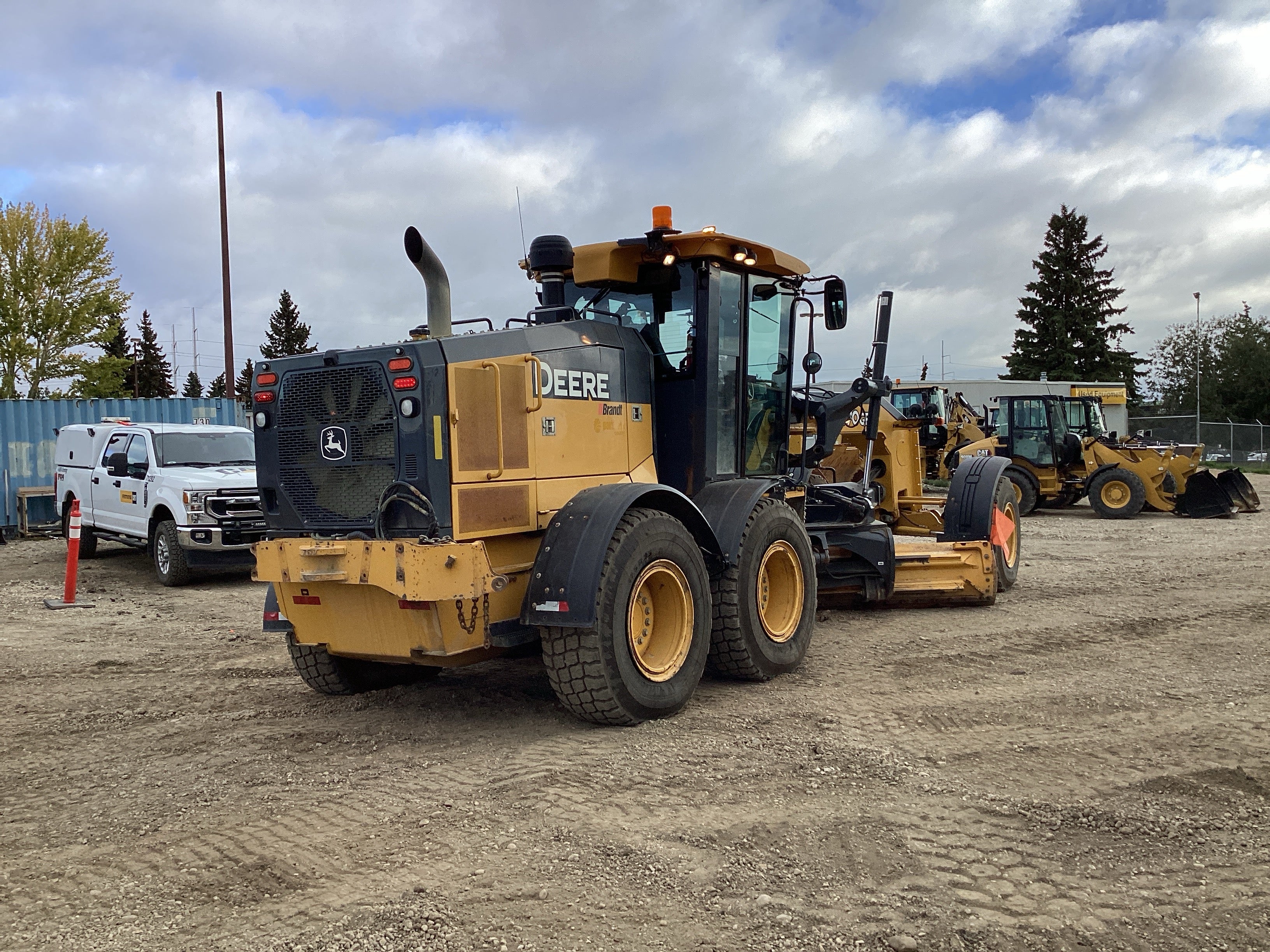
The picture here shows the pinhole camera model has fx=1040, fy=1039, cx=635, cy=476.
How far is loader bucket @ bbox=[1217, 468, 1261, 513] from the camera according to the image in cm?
1881

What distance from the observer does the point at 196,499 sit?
39.1ft

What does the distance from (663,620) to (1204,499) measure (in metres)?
16.4

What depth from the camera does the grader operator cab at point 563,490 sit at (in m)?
5.15

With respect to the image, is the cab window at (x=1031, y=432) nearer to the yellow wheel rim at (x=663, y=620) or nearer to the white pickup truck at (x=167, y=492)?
the white pickup truck at (x=167, y=492)

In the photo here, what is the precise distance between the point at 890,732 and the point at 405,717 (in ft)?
8.81

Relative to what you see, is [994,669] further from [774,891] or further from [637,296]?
[774,891]

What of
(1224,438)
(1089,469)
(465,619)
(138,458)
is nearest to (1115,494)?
(1089,469)

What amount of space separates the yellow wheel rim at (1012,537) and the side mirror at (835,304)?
3.43m

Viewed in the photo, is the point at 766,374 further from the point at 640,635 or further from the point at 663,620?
the point at 640,635

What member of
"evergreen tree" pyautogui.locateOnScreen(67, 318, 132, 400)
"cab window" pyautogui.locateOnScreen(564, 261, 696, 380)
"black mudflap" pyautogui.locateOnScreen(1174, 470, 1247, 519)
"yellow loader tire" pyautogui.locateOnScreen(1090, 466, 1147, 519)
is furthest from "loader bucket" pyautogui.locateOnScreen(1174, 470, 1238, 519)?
"evergreen tree" pyautogui.locateOnScreen(67, 318, 132, 400)

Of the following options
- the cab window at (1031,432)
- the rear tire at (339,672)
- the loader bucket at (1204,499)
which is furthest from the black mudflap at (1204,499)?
the rear tire at (339,672)

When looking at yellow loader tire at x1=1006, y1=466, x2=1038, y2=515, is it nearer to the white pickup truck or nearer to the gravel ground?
the gravel ground

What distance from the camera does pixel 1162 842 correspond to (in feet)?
12.8

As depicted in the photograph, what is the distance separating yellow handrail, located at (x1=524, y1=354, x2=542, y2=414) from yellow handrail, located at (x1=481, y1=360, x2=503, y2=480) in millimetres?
180
